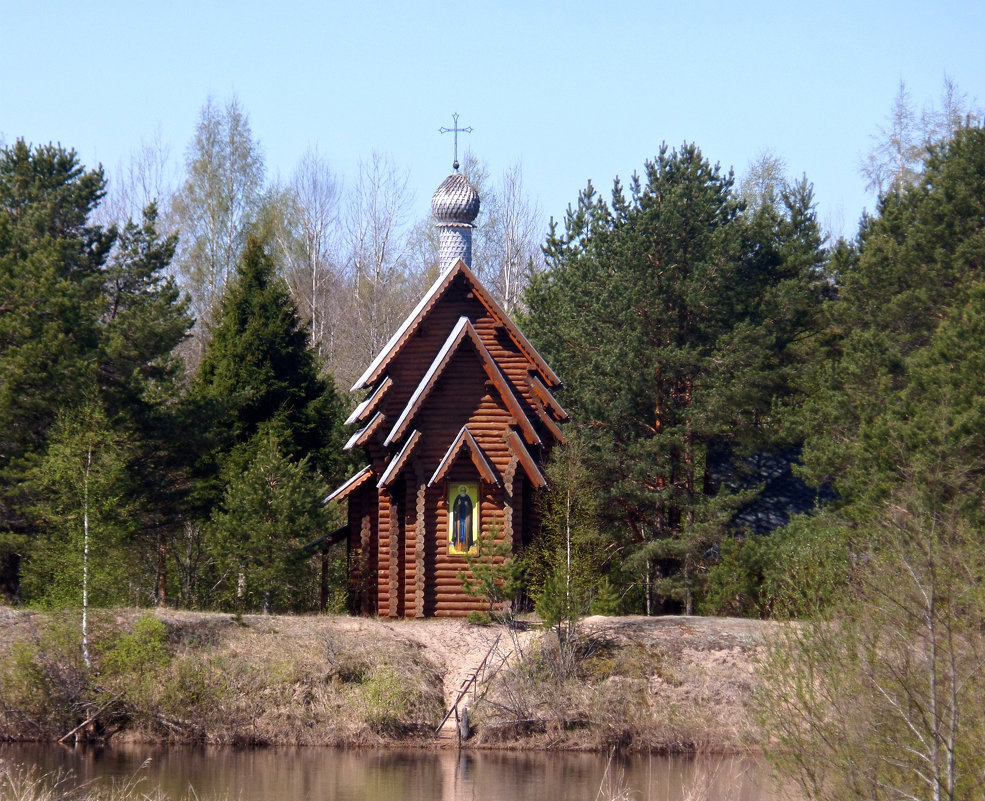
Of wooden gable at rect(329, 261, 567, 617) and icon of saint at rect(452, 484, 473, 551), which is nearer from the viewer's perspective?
wooden gable at rect(329, 261, 567, 617)

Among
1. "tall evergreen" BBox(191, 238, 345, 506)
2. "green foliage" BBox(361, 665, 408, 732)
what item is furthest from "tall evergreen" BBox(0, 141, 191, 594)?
"green foliage" BBox(361, 665, 408, 732)

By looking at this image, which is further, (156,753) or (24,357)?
(24,357)

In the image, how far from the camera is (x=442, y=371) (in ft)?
92.3

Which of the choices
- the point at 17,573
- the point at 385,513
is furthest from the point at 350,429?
the point at 17,573

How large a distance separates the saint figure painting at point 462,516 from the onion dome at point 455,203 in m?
6.91

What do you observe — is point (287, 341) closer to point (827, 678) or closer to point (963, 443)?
point (963, 443)

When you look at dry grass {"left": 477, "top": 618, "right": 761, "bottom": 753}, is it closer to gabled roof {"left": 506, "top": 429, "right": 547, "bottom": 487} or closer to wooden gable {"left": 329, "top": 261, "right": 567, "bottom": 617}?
gabled roof {"left": 506, "top": 429, "right": 547, "bottom": 487}

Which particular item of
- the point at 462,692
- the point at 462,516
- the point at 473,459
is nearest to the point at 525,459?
the point at 473,459

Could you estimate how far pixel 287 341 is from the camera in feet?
112

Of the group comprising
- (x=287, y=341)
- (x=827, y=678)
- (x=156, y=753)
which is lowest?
(x=156, y=753)

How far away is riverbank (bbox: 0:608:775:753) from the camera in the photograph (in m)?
23.2

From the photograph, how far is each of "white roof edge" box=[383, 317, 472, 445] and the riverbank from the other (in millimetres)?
4807

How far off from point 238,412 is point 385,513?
649 cm

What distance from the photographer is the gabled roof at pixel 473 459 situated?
2738cm
